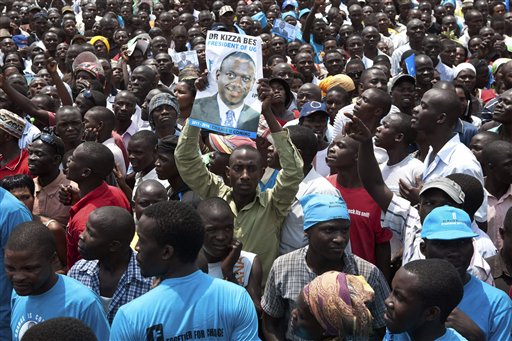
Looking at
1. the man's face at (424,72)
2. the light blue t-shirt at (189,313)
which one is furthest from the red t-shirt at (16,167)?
the man's face at (424,72)

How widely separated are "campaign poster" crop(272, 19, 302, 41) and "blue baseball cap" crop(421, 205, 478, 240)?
847 centimetres

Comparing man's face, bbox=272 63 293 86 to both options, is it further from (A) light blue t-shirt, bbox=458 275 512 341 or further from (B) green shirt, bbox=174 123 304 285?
(A) light blue t-shirt, bbox=458 275 512 341

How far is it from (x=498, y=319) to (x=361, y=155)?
1518mm

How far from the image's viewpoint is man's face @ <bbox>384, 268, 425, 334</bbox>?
128 inches

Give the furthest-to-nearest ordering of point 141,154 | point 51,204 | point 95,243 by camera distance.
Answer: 1. point 141,154
2. point 51,204
3. point 95,243

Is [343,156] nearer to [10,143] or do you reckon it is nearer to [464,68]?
[10,143]

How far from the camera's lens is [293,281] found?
423 centimetres

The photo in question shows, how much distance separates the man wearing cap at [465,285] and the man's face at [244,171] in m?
1.37

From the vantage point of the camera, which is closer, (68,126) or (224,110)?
(224,110)

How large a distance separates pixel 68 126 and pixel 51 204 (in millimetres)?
1193

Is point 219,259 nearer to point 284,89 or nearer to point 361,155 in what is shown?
point 361,155

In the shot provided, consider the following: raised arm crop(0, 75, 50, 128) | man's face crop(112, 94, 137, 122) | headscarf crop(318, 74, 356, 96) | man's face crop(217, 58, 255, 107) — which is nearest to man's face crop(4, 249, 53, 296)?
man's face crop(217, 58, 255, 107)

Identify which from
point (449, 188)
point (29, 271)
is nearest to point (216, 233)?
point (29, 271)

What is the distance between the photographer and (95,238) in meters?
4.34
